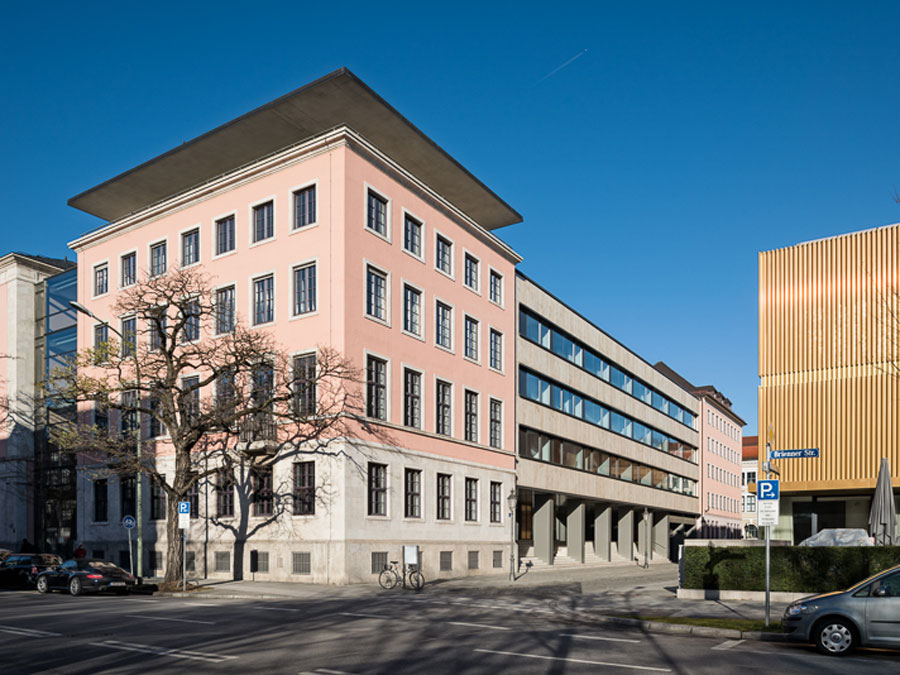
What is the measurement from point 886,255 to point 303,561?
31.4 metres

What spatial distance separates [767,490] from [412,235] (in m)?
24.6

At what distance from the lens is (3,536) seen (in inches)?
2029

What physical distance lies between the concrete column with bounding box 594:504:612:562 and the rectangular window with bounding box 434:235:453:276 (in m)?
27.2

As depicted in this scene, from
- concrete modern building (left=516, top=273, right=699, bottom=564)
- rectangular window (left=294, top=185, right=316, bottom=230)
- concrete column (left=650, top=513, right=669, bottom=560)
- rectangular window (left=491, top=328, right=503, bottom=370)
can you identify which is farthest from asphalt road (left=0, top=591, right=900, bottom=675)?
concrete column (left=650, top=513, right=669, bottom=560)

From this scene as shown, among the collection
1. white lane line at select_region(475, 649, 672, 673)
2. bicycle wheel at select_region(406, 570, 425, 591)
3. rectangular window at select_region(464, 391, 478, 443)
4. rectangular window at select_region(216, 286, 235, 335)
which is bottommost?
bicycle wheel at select_region(406, 570, 425, 591)

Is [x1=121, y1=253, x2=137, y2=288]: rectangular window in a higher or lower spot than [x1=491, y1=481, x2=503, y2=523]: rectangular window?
higher

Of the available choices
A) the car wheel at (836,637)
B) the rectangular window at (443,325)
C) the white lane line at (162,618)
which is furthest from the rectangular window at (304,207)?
the car wheel at (836,637)

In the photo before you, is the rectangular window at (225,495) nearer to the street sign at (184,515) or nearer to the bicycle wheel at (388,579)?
the street sign at (184,515)

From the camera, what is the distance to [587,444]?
57.6 metres

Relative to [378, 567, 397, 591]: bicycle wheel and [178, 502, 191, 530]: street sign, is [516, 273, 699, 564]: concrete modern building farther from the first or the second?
[178, 502, 191, 530]: street sign

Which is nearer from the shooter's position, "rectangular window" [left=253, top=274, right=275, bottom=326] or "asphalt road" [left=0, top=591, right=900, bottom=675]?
"asphalt road" [left=0, top=591, right=900, bottom=675]

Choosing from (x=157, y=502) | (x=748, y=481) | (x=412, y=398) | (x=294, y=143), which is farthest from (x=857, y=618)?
(x=748, y=481)

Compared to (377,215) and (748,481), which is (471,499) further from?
(748,481)

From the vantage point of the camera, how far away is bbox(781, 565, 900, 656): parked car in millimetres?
13680
